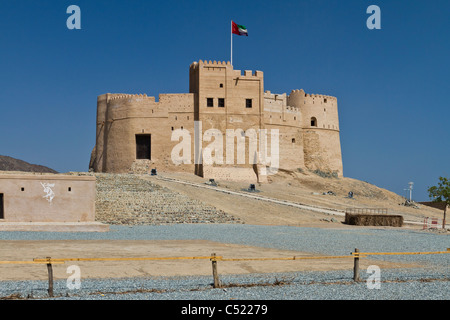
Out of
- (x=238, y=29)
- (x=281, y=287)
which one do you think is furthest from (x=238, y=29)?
(x=281, y=287)

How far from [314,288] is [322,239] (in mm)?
10100

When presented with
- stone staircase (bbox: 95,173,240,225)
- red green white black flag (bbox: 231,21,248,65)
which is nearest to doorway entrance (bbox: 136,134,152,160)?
red green white black flag (bbox: 231,21,248,65)

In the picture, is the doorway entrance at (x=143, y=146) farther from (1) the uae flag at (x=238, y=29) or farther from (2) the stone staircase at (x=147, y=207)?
(2) the stone staircase at (x=147, y=207)

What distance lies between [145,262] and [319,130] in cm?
4003

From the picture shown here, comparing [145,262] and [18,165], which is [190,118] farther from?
[145,262]

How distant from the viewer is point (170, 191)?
30.5 metres

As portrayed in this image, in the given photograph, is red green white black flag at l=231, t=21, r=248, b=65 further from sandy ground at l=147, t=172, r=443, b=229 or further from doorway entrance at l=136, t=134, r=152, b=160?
sandy ground at l=147, t=172, r=443, b=229

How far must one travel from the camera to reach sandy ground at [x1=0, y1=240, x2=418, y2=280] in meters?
11.1

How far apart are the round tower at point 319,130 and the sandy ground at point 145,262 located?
3336 centimetres

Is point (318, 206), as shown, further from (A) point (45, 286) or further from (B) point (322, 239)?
(A) point (45, 286)

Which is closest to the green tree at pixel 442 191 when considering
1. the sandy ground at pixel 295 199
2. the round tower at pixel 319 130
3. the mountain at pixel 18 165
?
the sandy ground at pixel 295 199

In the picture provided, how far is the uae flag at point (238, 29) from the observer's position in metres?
43.2
